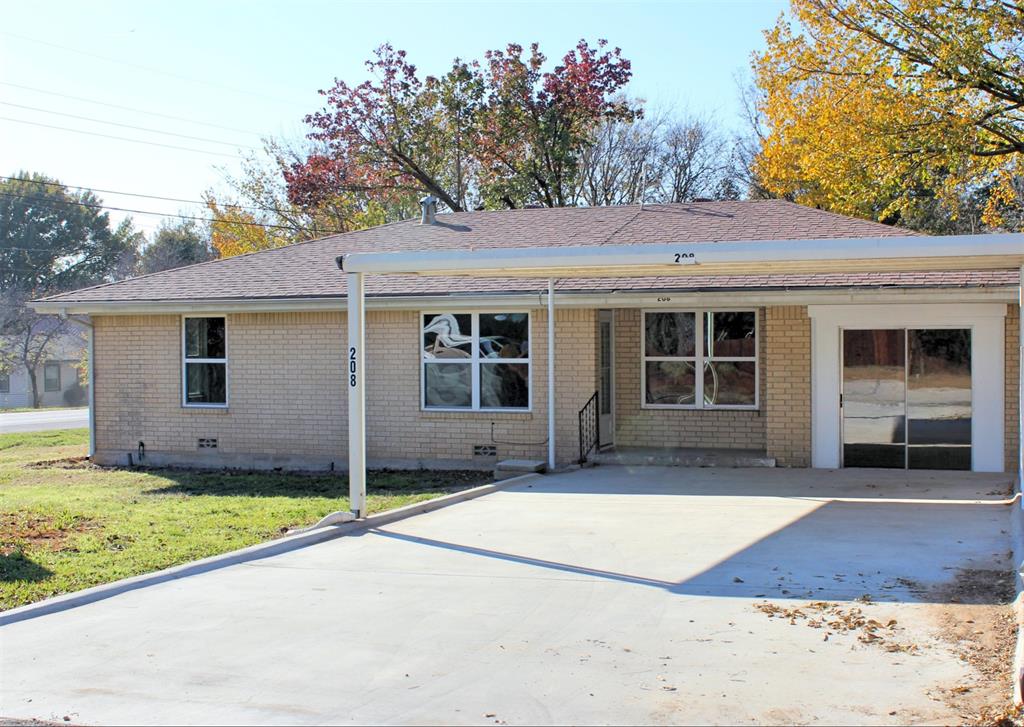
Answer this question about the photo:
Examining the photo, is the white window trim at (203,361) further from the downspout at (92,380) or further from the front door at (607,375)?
the front door at (607,375)

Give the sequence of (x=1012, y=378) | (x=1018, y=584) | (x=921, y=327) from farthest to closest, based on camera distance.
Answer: (x=921, y=327), (x=1012, y=378), (x=1018, y=584)

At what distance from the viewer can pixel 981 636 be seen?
6.18m

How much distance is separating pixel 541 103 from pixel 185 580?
26.2m

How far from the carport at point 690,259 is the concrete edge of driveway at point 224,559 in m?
0.46

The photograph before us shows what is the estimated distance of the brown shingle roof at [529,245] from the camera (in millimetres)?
14984

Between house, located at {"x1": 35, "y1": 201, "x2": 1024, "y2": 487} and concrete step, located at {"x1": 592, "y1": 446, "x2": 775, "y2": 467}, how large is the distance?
20cm

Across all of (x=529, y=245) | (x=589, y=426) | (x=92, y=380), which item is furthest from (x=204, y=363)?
(x=589, y=426)

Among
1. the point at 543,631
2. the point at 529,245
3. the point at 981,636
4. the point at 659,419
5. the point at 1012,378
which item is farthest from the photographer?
the point at 529,245

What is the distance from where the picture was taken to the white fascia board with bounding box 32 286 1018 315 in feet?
45.2

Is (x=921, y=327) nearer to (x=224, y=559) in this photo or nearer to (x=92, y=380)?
(x=224, y=559)

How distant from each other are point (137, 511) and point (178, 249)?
4346cm

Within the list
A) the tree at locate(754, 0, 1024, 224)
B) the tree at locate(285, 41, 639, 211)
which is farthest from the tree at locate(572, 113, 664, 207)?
the tree at locate(754, 0, 1024, 224)

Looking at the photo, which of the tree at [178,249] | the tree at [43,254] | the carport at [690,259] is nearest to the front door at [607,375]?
the carport at [690,259]

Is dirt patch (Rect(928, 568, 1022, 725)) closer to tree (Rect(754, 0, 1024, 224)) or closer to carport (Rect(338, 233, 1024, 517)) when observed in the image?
carport (Rect(338, 233, 1024, 517))
